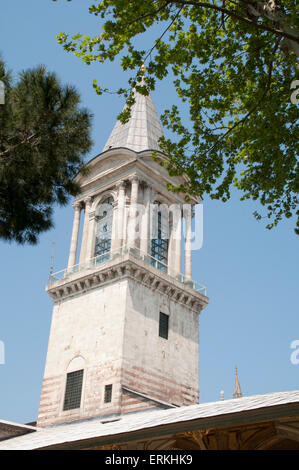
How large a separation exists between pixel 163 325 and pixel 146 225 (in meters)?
7.13

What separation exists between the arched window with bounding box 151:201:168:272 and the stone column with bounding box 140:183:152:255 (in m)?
1.74

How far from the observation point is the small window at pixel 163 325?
33.9m

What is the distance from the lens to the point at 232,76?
61.1ft

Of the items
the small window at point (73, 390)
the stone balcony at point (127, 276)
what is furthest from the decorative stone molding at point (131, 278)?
the small window at point (73, 390)

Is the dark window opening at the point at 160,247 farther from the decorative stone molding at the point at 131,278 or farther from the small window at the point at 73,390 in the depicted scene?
the small window at the point at 73,390

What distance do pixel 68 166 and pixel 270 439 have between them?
30.4 ft

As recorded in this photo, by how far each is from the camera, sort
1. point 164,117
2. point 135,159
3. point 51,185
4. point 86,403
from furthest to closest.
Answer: point 135,159, point 86,403, point 164,117, point 51,185

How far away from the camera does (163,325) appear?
34188mm

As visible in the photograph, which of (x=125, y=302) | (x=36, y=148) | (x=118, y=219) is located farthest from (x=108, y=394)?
(x=36, y=148)

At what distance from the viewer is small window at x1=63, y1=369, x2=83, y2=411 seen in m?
31.5

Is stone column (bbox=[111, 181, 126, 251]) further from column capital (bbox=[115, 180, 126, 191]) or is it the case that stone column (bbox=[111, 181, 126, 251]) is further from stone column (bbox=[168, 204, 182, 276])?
stone column (bbox=[168, 204, 182, 276])

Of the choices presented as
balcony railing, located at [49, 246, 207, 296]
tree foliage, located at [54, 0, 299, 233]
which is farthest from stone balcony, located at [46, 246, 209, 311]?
tree foliage, located at [54, 0, 299, 233]

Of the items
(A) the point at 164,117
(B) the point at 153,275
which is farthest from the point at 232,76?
(B) the point at 153,275
